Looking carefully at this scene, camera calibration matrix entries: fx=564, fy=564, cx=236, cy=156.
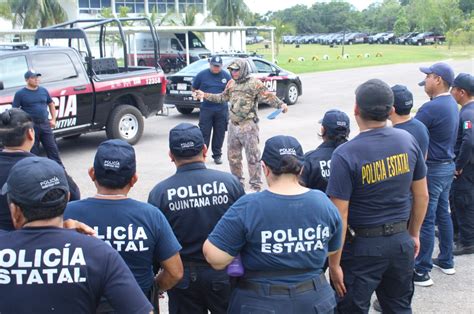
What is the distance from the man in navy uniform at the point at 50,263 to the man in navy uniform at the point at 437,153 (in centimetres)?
337

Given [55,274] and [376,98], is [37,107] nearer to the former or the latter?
[376,98]

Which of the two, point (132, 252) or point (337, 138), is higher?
point (337, 138)

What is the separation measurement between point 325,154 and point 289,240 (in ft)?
4.60

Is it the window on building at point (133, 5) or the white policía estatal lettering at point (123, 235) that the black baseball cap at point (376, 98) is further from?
the window on building at point (133, 5)

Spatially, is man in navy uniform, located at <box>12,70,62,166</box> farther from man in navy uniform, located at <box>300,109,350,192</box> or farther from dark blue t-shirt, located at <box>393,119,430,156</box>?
dark blue t-shirt, located at <box>393,119,430,156</box>

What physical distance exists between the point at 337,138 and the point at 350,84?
19018mm

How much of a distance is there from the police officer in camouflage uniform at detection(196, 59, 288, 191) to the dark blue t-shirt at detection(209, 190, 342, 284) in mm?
4725

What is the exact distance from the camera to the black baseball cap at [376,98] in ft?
11.1

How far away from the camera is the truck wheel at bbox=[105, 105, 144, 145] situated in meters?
10.8

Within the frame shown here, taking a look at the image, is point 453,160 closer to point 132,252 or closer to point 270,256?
point 270,256

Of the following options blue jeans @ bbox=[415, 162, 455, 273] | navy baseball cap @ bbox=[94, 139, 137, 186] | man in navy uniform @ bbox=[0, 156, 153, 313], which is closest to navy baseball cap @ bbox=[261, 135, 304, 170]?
navy baseball cap @ bbox=[94, 139, 137, 186]

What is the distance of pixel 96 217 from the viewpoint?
275cm

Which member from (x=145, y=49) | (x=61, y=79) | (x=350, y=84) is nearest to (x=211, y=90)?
(x=61, y=79)

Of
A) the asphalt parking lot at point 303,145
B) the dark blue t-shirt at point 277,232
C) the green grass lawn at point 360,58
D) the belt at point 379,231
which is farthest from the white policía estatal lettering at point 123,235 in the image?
the green grass lawn at point 360,58
